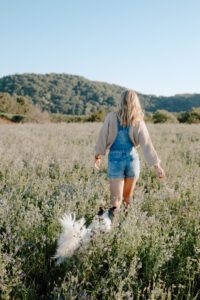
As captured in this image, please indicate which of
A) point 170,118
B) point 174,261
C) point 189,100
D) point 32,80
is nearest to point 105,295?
point 174,261

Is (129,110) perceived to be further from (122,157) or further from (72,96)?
(72,96)

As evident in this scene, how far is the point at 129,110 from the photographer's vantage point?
2732mm

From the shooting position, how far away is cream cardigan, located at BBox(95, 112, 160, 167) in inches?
111

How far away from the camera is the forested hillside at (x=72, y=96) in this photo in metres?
67.1

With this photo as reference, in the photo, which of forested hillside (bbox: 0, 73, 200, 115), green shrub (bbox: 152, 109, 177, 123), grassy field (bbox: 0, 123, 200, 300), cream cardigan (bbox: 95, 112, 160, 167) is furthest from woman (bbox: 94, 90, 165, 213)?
forested hillside (bbox: 0, 73, 200, 115)

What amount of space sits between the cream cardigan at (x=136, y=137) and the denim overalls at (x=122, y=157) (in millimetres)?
55

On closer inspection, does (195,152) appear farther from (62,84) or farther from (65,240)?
(62,84)

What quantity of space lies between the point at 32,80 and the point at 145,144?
8722 centimetres

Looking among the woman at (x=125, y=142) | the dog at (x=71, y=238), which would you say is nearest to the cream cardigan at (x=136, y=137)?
the woman at (x=125, y=142)

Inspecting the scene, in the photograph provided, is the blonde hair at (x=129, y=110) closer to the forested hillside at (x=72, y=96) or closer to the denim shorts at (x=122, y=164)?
the denim shorts at (x=122, y=164)

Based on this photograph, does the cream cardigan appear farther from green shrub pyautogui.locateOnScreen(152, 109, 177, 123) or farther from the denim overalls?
green shrub pyautogui.locateOnScreen(152, 109, 177, 123)

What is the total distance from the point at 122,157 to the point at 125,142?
0.62ft

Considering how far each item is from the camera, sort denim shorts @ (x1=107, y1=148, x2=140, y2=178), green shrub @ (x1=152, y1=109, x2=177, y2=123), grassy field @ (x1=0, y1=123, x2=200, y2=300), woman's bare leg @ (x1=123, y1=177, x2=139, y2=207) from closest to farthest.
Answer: grassy field @ (x1=0, y1=123, x2=200, y2=300)
denim shorts @ (x1=107, y1=148, x2=140, y2=178)
woman's bare leg @ (x1=123, y1=177, x2=139, y2=207)
green shrub @ (x1=152, y1=109, x2=177, y2=123)

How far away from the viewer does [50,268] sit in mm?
2158
